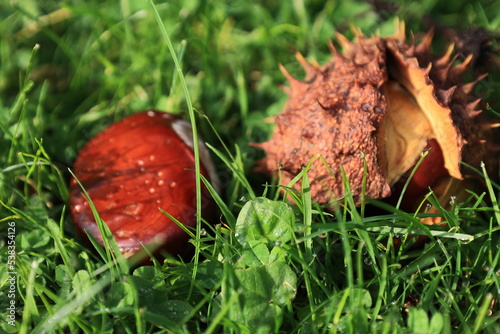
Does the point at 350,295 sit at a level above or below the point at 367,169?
below

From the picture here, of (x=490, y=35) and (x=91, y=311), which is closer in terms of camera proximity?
(x=91, y=311)

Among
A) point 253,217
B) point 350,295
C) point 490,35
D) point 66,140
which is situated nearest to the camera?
point 350,295

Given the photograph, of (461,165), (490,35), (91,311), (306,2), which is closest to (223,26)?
(306,2)

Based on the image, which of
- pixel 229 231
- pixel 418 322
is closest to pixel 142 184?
pixel 229 231

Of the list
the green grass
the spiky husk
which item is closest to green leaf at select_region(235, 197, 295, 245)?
the green grass

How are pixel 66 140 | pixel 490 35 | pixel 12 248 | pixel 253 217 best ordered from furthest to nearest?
pixel 66 140 → pixel 490 35 → pixel 12 248 → pixel 253 217

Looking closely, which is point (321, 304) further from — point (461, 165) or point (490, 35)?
point (490, 35)

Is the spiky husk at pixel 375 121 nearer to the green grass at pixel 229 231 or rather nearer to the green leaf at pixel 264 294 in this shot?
the green grass at pixel 229 231

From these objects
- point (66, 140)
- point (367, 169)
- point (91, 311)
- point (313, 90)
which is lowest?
point (91, 311)
